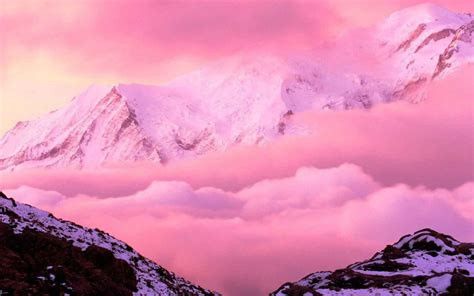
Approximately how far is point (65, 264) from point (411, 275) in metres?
34.4

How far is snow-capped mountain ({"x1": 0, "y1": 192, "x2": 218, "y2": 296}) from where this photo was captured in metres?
52.7

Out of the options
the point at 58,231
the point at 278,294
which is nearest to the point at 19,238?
the point at 58,231

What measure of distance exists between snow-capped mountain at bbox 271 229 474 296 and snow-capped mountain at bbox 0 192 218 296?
12431mm

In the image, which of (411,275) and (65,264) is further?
(411,275)

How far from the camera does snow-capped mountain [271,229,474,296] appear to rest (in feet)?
239

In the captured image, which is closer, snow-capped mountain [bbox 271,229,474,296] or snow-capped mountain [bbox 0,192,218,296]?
snow-capped mountain [bbox 0,192,218,296]

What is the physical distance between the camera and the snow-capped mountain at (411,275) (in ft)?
239

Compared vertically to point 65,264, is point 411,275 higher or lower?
higher

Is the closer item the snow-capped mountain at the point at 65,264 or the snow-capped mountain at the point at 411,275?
the snow-capped mountain at the point at 65,264

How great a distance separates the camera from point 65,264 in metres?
59.2

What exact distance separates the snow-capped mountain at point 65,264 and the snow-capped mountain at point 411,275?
40.8 feet

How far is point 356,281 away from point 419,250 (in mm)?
20688

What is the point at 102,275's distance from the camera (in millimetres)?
59469

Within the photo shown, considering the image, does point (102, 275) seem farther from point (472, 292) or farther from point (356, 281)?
point (472, 292)
